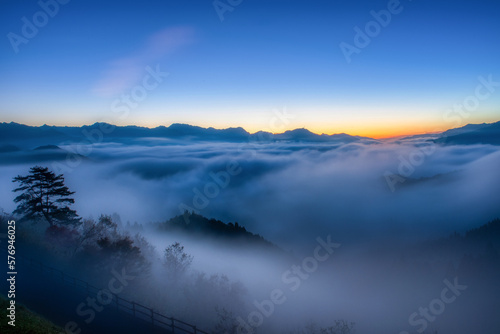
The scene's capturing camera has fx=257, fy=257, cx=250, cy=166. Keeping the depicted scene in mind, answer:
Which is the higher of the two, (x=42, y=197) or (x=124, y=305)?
(x=42, y=197)

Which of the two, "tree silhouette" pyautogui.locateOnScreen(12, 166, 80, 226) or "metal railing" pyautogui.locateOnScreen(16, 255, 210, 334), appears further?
"tree silhouette" pyautogui.locateOnScreen(12, 166, 80, 226)

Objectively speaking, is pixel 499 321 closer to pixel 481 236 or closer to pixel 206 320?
pixel 481 236

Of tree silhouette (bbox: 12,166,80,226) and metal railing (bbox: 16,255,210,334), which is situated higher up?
tree silhouette (bbox: 12,166,80,226)

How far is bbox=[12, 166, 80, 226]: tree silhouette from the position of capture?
34244mm

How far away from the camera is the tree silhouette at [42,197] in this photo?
1348 inches

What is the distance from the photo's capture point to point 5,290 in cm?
2319

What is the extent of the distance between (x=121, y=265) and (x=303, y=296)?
233ft

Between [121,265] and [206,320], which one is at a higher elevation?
[121,265]

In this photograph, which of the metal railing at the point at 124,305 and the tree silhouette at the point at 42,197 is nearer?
the metal railing at the point at 124,305

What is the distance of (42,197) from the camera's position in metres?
36.4

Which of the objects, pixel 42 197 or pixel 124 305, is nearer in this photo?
pixel 124 305

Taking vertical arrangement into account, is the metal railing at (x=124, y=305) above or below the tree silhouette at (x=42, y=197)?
below

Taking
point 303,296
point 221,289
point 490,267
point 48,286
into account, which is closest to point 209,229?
point 303,296

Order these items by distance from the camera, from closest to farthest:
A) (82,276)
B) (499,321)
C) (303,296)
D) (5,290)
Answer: (5,290), (82,276), (303,296), (499,321)
